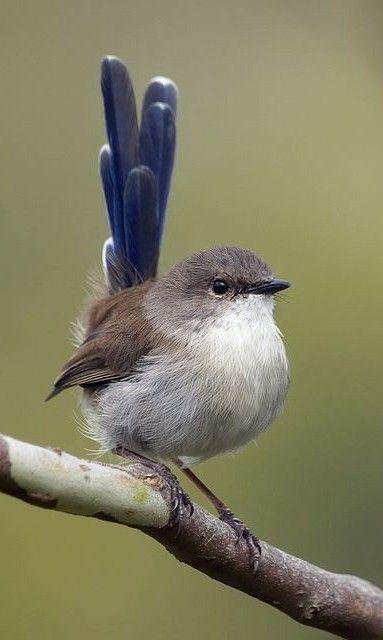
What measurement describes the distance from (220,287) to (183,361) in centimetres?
31

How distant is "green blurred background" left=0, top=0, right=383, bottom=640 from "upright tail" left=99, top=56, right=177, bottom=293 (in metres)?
0.43

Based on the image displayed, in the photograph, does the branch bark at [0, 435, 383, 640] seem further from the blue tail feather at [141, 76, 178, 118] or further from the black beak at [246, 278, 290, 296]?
the blue tail feather at [141, 76, 178, 118]

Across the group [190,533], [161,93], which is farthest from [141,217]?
[190,533]

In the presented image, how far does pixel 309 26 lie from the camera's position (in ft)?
18.1

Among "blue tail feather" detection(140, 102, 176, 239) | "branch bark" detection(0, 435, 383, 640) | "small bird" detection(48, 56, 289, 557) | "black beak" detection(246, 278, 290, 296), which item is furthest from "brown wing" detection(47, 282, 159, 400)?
"branch bark" detection(0, 435, 383, 640)

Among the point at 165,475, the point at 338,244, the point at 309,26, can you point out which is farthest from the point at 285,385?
the point at 309,26

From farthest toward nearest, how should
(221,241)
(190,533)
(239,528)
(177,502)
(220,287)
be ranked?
(221,241), (220,287), (239,528), (190,533), (177,502)

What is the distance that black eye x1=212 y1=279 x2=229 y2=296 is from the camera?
3338 millimetres

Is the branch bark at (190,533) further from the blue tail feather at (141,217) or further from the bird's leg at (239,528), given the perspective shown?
the blue tail feather at (141,217)

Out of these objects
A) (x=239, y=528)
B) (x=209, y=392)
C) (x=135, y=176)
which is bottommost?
(x=239, y=528)

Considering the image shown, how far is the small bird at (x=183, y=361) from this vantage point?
10.1ft

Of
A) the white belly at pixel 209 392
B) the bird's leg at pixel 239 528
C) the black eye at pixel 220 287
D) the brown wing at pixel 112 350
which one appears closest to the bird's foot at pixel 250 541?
the bird's leg at pixel 239 528

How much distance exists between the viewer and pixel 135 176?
3.96 meters

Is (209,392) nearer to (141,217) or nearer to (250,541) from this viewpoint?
(250,541)
